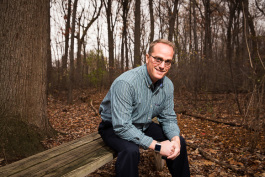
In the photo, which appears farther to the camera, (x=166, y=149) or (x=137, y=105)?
(x=137, y=105)

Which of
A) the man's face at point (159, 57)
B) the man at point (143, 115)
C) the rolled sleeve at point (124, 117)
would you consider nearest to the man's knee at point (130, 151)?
the man at point (143, 115)

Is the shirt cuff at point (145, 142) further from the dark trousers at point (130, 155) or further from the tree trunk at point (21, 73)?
the tree trunk at point (21, 73)

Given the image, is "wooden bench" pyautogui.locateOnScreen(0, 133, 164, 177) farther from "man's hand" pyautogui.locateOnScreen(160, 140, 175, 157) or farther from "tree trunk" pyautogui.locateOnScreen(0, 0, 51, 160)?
"tree trunk" pyautogui.locateOnScreen(0, 0, 51, 160)

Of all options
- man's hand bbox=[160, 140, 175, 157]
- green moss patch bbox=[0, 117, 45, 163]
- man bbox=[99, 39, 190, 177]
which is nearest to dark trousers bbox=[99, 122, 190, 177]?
man bbox=[99, 39, 190, 177]

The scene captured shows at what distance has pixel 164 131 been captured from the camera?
248cm

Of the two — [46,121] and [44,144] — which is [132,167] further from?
[46,121]

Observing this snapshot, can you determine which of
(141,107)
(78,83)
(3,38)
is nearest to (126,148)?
(141,107)

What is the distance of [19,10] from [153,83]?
8.21 feet

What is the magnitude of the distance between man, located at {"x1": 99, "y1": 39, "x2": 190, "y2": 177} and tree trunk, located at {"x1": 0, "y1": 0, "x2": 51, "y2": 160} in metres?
1.60

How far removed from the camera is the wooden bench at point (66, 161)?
1.61 metres

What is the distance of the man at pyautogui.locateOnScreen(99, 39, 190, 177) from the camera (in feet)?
6.47

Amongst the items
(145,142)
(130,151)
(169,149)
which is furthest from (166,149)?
(130,151)

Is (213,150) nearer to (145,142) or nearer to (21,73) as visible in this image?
(145,142)

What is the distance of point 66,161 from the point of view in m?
1.83
